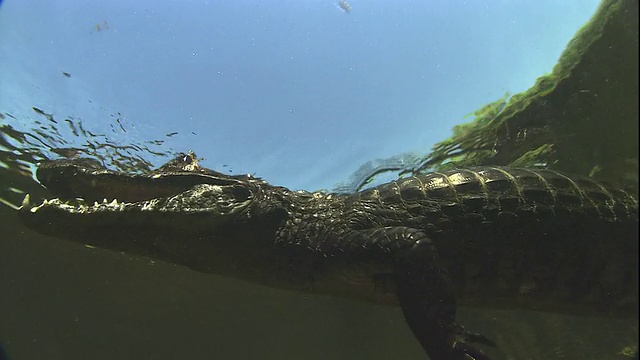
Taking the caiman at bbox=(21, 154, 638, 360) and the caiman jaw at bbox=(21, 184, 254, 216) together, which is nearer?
the caiman at bbox=(21, 154, 638, 360)

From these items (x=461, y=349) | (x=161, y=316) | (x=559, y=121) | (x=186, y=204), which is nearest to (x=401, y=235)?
(x=461, y=349)

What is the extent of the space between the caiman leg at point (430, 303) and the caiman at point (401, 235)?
0.05 feet

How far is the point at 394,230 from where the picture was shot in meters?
3.25

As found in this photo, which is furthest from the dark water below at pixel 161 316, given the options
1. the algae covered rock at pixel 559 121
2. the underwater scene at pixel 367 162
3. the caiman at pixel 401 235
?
the caiman at pixel 401 235

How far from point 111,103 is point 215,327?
10.1 metres

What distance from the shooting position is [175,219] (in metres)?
3.86

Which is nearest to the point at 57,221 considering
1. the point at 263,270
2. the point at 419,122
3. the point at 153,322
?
the point at 263,270

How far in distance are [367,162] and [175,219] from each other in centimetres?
410

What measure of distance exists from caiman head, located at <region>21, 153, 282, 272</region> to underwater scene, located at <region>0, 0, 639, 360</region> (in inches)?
0.8

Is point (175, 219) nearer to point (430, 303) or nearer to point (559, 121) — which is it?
point (430, 303)

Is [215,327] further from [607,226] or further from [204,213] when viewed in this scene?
[607,226]

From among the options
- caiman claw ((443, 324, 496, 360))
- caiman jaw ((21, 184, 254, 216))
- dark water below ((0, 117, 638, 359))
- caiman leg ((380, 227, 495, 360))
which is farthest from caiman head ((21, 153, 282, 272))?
dark water below ((0, 117, 638, 359))

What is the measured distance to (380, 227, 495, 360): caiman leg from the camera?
9.00 ft

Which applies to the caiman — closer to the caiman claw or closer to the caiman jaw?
the caiman jaw
